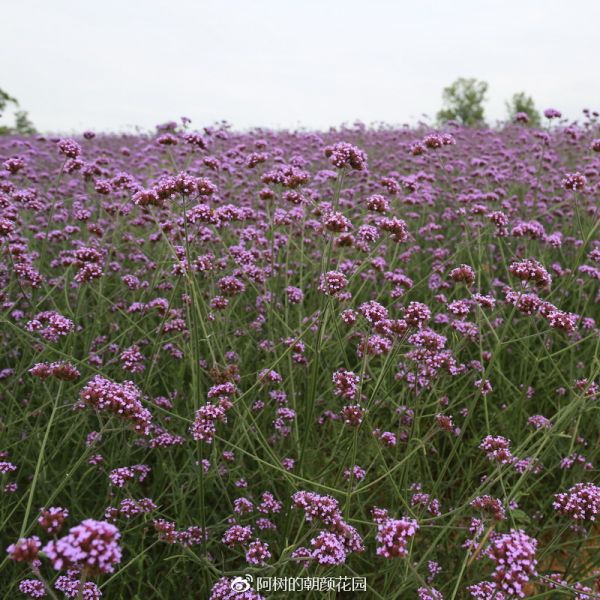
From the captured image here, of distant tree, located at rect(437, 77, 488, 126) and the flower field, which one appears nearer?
the flower field

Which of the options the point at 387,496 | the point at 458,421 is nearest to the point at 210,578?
the point at 387,496

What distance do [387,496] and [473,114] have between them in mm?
51107

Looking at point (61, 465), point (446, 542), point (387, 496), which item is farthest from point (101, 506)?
point (446, 542)

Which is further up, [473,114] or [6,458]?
[473,114]

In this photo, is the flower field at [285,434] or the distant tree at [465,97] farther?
the distant tree at [465,97]

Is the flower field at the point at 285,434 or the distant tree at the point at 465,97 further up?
the distant tree at the point at 465,97

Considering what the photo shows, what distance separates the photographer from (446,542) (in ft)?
9.54

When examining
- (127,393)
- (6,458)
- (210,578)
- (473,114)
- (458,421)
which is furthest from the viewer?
(473,114)

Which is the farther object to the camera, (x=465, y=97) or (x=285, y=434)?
(x=465, y=97)

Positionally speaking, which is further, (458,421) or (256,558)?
(458,421)

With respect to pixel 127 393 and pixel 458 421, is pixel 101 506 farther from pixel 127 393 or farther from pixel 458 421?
pixel 458 421

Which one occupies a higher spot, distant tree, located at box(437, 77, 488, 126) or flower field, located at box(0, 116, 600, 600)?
distant tree, located at box(437, 77, 488, 126)

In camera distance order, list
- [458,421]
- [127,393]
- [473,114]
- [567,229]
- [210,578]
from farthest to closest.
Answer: [473,114]
[567,229]
[458,421]
[210,578]
[127,393]

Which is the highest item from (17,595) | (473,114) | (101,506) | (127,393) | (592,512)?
(473,114)
